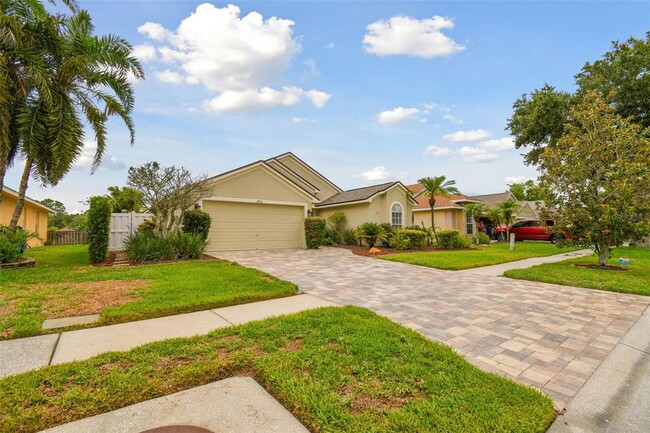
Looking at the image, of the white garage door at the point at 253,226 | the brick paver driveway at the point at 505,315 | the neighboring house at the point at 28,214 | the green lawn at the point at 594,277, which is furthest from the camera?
the neighboring house at the point at 28,214

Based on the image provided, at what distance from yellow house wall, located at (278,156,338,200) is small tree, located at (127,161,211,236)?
12.3 m

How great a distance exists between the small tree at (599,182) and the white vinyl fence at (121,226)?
54.1 ft

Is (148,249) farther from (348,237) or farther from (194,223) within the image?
(348,237)

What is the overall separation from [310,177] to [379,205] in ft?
24.4

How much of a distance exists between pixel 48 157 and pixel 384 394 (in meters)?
13.2

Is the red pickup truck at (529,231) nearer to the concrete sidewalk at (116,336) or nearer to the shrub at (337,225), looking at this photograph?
the shrub at (337,225)

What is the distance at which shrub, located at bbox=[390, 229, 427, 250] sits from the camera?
Result: 645 inches

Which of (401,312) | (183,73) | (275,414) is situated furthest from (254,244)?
(275,414)

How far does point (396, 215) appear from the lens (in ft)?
62.9

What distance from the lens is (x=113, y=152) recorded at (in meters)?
12.1

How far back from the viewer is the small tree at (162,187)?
10562mm

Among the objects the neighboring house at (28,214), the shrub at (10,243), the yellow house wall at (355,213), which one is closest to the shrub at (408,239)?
the yellow house wall at (355,213)

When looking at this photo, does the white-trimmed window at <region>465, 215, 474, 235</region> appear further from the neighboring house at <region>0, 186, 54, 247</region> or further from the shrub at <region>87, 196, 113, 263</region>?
the neighboring house at <region>0, 186, 54, 247</region>

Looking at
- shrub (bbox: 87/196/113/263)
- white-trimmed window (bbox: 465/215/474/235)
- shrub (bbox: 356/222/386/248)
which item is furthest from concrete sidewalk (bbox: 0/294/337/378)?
white-trimmed window (bbox: 465/215/474/235)
